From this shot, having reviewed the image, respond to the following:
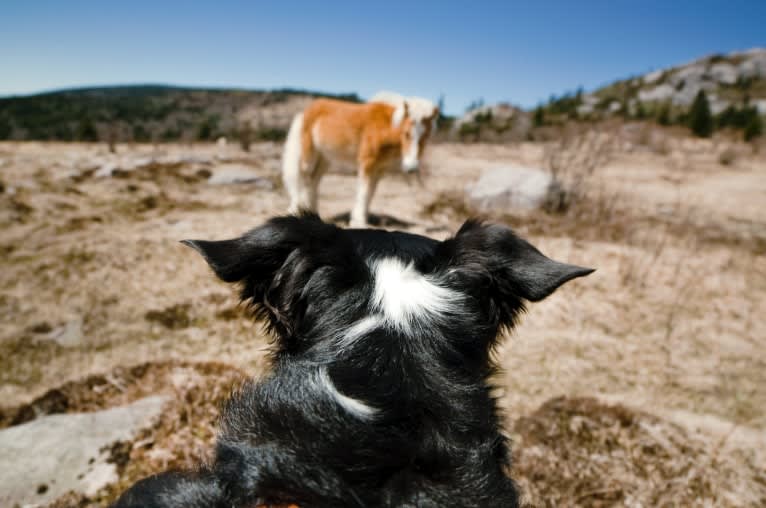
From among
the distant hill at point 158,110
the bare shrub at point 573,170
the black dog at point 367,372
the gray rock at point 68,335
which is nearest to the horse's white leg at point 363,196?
the bare shrub at point 573,170

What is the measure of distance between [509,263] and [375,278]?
50 cm

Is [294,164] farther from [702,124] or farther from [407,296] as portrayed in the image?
[702,124]

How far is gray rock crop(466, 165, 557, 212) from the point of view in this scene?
8.41 m

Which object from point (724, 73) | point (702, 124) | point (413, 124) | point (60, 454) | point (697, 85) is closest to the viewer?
point (60, 454)

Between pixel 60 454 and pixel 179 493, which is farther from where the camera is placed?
pixel 60 454

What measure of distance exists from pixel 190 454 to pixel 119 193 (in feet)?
23.0

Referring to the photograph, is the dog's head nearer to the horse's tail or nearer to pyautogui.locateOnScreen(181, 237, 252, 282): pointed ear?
pyautogui.locateOnScreen(181, 237, 252, 282): pointed ear

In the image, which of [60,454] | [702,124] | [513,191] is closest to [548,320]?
[513,191]

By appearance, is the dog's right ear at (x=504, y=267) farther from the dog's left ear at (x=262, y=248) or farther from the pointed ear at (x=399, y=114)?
the pointed ear at (x=399, y=114)

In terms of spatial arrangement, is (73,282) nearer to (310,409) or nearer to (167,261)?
(167,261)

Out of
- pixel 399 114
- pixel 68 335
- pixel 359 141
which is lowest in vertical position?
pixel 68 335

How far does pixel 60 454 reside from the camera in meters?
2.54

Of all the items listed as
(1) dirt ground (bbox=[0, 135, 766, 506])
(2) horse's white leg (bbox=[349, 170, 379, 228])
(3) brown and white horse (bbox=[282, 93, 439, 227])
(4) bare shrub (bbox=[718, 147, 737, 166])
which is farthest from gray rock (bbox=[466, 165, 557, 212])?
(4) bare shrub (bbox=[718, 147, 737, 166])

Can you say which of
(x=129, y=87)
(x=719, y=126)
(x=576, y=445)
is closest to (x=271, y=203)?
(x=576, y=445)
